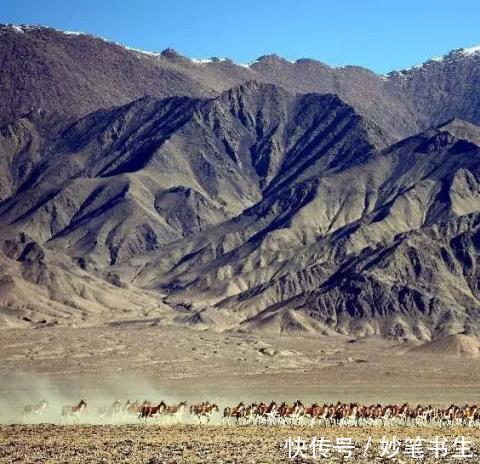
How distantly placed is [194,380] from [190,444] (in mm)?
72401

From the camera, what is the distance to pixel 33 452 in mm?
39625

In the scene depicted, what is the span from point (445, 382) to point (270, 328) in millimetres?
78749

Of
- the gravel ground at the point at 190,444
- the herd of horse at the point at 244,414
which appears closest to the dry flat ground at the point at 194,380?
the gravel ground at the point at 190,444

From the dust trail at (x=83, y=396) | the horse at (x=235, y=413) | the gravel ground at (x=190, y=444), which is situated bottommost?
the dust trail at (x=83, y=396)

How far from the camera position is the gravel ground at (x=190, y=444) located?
37312 mm

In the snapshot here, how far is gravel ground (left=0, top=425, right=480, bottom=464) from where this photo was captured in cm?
3731

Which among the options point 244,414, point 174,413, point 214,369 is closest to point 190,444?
point 174,413

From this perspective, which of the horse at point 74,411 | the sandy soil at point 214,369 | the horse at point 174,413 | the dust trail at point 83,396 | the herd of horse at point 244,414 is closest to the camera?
the horse at point 174,413

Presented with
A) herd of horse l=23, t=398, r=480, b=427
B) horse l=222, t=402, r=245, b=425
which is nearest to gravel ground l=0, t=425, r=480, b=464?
herd of horse l=23, t=398, r=480, b=427

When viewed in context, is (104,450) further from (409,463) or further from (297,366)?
(297,366)

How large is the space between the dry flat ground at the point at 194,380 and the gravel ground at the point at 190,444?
0.17 feet

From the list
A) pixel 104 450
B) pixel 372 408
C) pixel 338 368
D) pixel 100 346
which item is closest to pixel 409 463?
pixel 104 450

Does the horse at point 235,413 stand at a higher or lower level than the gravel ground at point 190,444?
higher

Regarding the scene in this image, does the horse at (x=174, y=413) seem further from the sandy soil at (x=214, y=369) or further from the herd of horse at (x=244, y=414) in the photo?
the sandy soil at (x=214, y=369)
